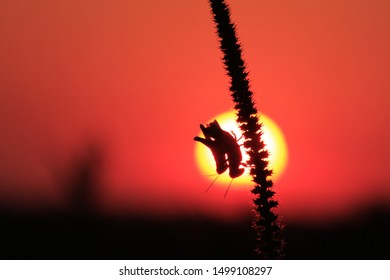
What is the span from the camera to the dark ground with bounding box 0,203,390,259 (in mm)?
65250

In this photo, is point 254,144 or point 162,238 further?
point 162,238

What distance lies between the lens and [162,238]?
273ft

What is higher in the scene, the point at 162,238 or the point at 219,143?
the point at 162,238

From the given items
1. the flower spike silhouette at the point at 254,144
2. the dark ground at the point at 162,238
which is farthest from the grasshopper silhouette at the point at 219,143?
the dark ground at the point at 162,238

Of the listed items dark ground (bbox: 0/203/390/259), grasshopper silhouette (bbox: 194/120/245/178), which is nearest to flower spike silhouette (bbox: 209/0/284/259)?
grasshopper silhouette (bbox: 194/120/245/178)

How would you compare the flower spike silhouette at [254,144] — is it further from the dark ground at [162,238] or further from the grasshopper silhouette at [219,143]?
the dark ground at [162,238]

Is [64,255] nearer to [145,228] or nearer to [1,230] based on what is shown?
[1,230]

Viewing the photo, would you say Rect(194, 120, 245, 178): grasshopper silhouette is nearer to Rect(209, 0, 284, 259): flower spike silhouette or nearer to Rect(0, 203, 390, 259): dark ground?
Rect(209, 0, 284, 259): flower spike silhouette

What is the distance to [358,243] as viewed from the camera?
6650 cm

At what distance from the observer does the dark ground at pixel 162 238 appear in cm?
6525

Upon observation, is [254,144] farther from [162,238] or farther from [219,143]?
[162,238]

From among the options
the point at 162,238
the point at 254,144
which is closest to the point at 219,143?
the point at 254,144
